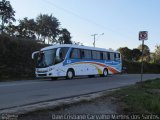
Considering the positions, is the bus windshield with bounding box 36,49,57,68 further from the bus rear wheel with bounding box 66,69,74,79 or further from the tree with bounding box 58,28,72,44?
the tree with bounding box 58,28,72,44

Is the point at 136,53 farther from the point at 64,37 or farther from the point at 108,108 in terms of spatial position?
the point at 108,108

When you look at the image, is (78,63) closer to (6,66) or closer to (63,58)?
(63,58)

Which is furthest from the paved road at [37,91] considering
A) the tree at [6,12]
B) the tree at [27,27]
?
the tree at [27,27]

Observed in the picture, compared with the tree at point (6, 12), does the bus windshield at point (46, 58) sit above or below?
below

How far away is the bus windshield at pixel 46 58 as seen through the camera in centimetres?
2492

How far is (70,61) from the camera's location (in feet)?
85.8

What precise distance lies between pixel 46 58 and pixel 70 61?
6.90 feet

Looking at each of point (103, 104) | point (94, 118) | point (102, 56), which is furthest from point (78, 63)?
point (94, 118)

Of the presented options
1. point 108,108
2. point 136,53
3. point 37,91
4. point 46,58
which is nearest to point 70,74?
point 46,58

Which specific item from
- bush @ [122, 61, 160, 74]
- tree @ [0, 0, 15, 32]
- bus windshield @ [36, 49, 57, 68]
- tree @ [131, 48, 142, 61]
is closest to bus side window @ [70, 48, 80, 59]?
bus windshield @ [36, 49, 57, 68]

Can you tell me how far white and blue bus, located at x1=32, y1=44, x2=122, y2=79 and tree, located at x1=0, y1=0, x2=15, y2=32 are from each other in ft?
81.4

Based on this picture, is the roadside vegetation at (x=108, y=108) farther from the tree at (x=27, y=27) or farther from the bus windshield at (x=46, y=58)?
the tree at (x=27, y=27)

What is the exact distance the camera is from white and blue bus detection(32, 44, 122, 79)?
2484cm

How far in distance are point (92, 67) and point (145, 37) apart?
1233 cm
